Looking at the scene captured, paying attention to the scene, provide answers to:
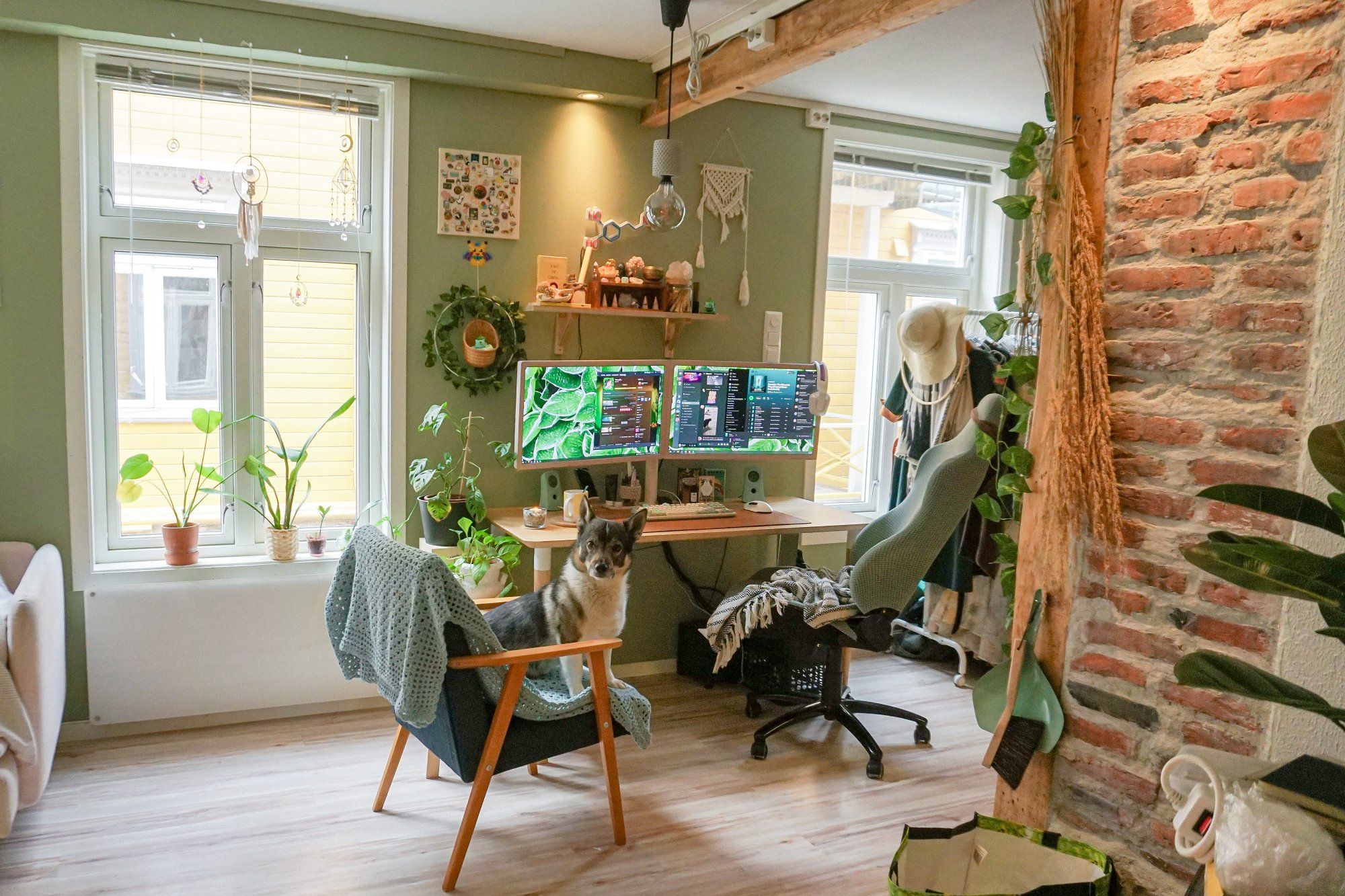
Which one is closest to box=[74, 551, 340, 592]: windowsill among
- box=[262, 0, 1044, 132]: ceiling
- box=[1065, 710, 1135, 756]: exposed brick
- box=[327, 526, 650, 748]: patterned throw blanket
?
box=[327, 526, 650, 748]: patterned throw blanket

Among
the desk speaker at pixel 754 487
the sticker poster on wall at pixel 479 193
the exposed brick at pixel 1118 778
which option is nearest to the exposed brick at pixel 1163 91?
the exposed brick at pixel 1118 778

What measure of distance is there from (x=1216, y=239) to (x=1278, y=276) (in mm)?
127

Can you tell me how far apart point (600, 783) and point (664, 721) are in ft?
1.87

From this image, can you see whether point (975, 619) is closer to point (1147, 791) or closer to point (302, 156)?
point (1147, 791)

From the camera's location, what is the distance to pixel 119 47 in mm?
3289

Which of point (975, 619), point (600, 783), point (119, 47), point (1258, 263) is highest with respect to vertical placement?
point (119, 47)

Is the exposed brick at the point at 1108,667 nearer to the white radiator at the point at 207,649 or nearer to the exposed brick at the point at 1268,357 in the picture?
the exposed brick at the point at 1268,357

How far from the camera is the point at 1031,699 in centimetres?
199

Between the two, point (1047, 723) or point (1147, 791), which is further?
point (1047, 723)

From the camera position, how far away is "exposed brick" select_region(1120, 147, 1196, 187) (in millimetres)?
1754

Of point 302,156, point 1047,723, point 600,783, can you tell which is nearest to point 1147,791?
point 1047,723

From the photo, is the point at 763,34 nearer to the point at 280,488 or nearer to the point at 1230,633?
the point at 1230,633

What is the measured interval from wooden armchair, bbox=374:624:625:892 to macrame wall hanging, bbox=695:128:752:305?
2.08 m

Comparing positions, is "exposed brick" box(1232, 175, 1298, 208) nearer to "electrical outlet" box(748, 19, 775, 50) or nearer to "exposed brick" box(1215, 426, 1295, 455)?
"exposed brick" box(1215, 426, 1295, 455)
